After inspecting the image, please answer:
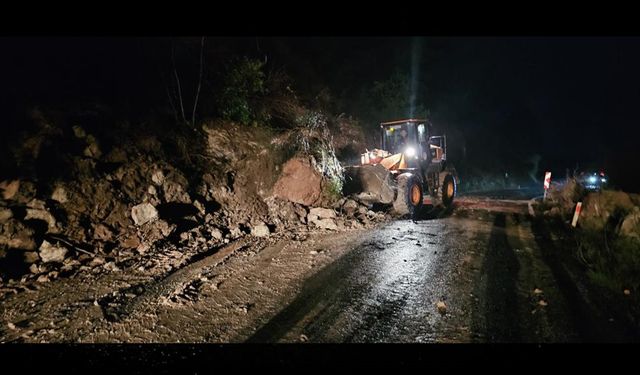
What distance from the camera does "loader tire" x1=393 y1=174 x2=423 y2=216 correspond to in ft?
28.5

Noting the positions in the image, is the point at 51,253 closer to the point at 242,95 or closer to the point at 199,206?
the point at 199,206

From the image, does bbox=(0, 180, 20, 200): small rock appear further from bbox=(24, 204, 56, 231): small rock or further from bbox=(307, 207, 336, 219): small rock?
bbox=(307, 207, 336, 219): small rock

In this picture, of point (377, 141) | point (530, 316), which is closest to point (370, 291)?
point (530, 316)

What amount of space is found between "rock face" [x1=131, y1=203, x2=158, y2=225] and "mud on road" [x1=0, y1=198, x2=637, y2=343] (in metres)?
1.60

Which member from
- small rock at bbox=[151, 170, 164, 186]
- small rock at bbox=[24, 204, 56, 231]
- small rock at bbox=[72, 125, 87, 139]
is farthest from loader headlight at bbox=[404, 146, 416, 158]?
small rock at bbox=[24, 204, 56, 231]

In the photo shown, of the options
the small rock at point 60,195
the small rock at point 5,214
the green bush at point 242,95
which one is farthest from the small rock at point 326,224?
the small rock at point 5,214

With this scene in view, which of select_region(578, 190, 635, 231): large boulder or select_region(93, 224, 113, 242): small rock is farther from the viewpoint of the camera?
select_region(578, 190, 635, 231): large boulder

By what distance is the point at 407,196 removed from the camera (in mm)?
8648

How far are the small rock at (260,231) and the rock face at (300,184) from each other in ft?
5.21

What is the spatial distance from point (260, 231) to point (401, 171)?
4937mm

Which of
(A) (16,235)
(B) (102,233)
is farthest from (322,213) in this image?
(A) (16,235)

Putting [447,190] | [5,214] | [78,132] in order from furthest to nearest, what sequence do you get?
[447,190] < [78,132] < [5,214]

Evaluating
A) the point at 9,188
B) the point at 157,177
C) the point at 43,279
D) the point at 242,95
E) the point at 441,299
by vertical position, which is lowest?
the point at 441,299

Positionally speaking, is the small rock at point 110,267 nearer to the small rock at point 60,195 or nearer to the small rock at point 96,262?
the small rock at point 96,262
